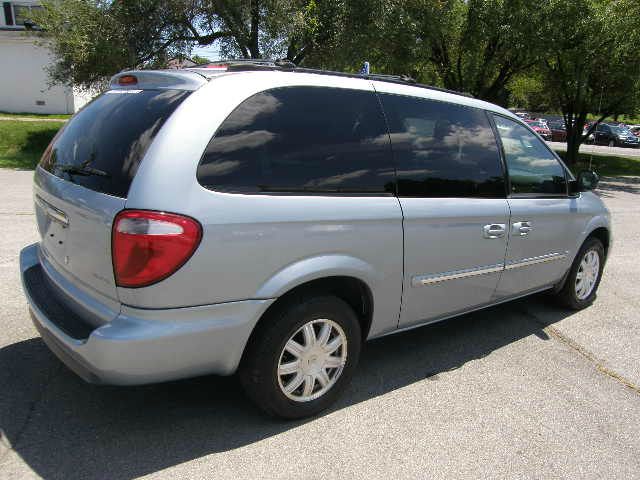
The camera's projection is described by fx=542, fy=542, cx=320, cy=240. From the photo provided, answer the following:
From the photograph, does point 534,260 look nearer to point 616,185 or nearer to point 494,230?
point 494,230

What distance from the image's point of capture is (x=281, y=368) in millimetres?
2791

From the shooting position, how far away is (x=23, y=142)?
16.9 meters

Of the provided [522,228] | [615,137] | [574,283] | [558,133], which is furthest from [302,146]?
[615,137]

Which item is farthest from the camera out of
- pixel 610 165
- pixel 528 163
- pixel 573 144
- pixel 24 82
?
pixel 24 82

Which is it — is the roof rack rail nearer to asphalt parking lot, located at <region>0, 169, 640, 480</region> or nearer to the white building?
asphalt parking lot, located at <region>0, 169, 640, 480</region>

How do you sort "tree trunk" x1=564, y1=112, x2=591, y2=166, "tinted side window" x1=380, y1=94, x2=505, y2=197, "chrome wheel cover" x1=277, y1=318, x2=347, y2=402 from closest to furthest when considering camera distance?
1. "chrome wheel cover" x1=277, y1=318, x2=347, y2=402
2. "tinted side window" x1=380, y1=94, x2=505, y2=197
3. "tree trunk" x1=564, y1=112, x2=591, y2=166

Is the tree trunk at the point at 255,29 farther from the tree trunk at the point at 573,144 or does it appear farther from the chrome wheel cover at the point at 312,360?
the chrome wheel cover at the point at 312,360

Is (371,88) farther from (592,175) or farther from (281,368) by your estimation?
(592,175)

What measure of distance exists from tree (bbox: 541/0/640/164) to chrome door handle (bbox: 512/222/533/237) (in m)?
12.2

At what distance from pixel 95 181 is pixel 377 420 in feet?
6.38

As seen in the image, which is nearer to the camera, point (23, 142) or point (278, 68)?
point (278, 68)

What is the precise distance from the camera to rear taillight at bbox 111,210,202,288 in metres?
2.29

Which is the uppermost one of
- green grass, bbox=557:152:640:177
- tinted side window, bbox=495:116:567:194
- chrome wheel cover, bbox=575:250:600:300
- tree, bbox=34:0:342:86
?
tree, bbox=34:0:342:86

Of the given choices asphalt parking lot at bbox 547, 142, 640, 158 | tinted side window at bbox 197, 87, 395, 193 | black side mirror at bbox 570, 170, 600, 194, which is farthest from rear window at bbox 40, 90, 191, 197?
asphalt parking lot at bbox 547, 142, 640, 158
